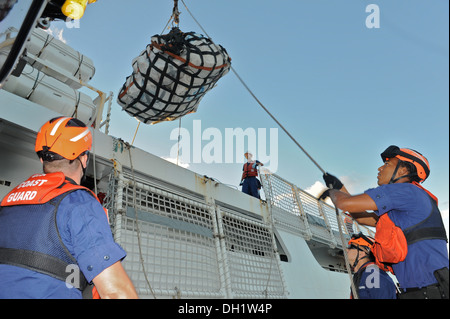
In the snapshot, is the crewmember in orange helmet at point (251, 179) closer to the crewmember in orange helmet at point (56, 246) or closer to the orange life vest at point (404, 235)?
the orange life vest at point (404, 235)

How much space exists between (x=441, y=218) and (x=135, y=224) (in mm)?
2938

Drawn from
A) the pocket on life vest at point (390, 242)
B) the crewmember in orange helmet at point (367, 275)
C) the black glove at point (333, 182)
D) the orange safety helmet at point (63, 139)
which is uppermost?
the black glove at point (333, 182)

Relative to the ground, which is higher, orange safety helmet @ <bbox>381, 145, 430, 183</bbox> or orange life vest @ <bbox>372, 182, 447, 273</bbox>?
orange safety helmet @ <bbox>381, 145, 430, 183</bbox>

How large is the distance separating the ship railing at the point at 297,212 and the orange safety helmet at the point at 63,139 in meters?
4.93

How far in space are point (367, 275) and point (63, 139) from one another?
10.9 ft

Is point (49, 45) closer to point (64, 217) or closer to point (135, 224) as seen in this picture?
point (135, 224)

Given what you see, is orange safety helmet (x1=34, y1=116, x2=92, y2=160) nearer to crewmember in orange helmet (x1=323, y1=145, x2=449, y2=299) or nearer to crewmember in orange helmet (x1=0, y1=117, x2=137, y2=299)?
crewmember in orange helmet (x1=0, y1=117, x2=137, y2=299)

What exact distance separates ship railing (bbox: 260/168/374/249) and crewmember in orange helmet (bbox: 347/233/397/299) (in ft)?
7.65

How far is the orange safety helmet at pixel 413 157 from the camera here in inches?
96.6

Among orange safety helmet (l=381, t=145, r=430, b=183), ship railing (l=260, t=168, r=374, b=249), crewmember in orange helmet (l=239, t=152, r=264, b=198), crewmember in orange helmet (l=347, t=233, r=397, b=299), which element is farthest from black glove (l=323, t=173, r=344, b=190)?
crewmember in orange helmet (l=239, t=152, r=264, b=198)

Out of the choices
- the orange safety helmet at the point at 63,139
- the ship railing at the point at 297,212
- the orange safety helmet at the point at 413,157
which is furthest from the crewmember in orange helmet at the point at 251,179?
the orange safety helmet at the point at 63,139

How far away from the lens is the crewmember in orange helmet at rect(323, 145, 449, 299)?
6.74 ft

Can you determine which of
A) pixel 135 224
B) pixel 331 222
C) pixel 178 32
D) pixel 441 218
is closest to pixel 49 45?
pixel 178 32
